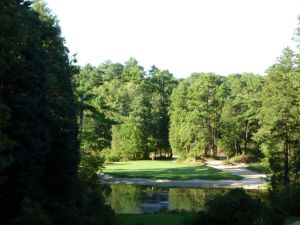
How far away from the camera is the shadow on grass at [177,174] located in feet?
135

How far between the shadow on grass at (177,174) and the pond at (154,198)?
17.2ft

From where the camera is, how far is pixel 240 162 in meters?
55.5

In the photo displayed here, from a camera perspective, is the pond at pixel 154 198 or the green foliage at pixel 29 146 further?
the pond at pixel 154 198

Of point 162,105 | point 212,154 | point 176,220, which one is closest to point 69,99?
point 176,220

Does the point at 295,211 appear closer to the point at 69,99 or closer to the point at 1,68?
the point at 69,99

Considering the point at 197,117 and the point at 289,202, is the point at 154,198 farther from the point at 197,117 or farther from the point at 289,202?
the point at 197,117

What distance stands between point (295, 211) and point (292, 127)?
10.2 metres

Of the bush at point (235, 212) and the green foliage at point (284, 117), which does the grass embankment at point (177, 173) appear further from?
the bush at point (235, 212)

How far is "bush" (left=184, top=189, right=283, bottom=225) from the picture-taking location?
44.1 ft

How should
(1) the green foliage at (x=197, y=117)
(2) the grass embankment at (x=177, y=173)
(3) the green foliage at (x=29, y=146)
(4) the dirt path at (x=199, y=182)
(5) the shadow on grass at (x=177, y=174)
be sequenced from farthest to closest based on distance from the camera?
(1) the green foliage at (x=197, y=117) < (2) the grass embankment at (x=177, y=173) < (5) the shadow on grass at (x=177, y=174) < (4) the dirt path at (x=199, y=182) < (3) the green foliage at (x=29, y=146)

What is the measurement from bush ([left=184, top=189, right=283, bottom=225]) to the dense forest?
3391mm

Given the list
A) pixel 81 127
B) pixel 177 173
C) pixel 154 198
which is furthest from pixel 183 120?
pixel 154 198

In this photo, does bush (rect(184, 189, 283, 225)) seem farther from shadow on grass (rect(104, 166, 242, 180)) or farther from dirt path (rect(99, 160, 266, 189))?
shadow on grass (rect(104, 166, 242, 180))

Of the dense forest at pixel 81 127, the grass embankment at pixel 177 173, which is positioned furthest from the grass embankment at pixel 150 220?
the grass embankment at pixel 177 173
